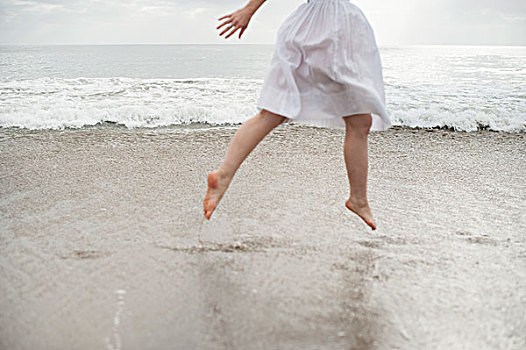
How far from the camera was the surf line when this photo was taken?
140cm

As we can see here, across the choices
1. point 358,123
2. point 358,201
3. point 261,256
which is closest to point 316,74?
point 358,123

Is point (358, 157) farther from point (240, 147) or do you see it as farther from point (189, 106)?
point (189, 106)

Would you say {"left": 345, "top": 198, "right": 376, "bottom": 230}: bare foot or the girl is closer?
the girl

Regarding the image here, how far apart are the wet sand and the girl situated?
42cm

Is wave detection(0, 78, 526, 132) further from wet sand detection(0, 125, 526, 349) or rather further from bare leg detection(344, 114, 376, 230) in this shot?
bare leg detection(344, 114, 376, 230)

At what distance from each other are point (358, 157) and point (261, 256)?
670mm

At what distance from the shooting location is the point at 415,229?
96.5 inches

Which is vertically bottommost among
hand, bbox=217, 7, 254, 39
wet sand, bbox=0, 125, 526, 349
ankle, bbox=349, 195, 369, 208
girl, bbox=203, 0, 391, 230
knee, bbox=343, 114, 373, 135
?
wet sand, bbox=0, 125, 526, 349

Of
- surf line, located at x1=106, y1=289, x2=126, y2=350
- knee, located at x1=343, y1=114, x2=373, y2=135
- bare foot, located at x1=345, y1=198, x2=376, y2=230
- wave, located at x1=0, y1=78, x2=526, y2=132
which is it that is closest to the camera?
surf line, located at x1=106, y1=289, x2=126, y2=350

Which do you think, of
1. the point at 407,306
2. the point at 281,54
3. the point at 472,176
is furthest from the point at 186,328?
the point at 472,176

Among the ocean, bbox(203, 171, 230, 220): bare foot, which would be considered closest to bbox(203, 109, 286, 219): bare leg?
bbox(203, 171, 230, 220): bare foot

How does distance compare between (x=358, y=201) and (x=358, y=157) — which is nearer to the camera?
(x=358, y=157)

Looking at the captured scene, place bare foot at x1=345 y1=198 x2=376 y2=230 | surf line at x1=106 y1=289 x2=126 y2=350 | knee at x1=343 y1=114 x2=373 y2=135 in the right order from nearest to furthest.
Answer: surf line at x1=106 y1=289 x2=126 y2=350, knee at x1=343 y1=114 x2=373 y2=135, bare foot at x1=345 y1=198 x2=376 y2=230

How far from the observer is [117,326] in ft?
4.92
